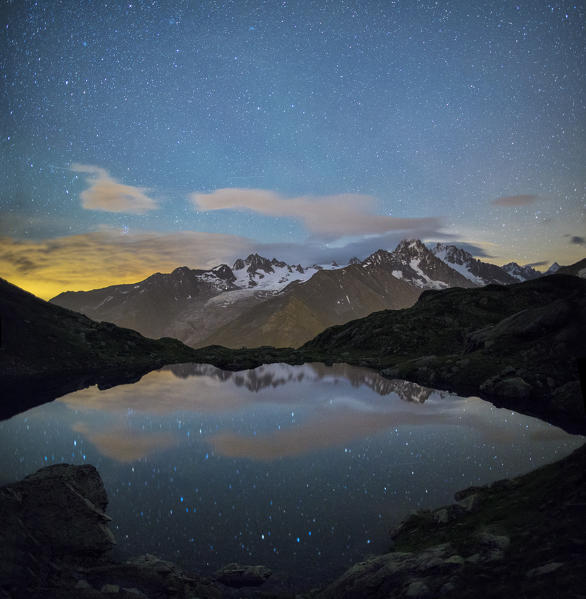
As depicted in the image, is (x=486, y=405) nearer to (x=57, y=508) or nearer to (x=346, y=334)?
(x=57, y=508)

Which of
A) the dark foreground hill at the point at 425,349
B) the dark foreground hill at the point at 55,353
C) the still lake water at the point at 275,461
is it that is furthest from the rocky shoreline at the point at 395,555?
the dark foreground hill at the point at 55,353

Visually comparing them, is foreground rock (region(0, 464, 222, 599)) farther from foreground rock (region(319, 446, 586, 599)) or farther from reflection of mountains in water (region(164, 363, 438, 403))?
reflection of mountains in water (region(164, 363, 438, 403))

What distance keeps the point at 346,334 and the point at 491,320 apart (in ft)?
145

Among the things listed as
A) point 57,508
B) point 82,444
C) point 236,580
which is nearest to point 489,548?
point 236,580

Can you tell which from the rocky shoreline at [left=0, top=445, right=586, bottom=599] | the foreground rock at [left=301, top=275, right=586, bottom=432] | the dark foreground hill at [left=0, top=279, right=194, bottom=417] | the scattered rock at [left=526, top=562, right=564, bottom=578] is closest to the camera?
the scattered rock at [left=526, top=562, right=564, bottom=578]

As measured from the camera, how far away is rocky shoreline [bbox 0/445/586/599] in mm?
10791

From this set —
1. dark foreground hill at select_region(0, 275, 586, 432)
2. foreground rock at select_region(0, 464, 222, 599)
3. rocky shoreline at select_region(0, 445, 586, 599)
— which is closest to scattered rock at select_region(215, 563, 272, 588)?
rocky shoreline at select_region(0, 445, 586, 599)

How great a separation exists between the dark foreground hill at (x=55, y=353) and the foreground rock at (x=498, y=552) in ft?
165

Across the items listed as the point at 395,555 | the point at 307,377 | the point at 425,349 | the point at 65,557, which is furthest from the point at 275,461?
the point at 425,349

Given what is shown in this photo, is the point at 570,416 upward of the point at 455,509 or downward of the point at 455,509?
downward

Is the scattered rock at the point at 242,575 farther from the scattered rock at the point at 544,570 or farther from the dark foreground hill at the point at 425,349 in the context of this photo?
the dark foreground hill at the point at 425,349

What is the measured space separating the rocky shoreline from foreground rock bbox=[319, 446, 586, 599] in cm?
3

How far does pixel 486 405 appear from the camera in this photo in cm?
4738

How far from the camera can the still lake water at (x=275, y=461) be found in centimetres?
1805
